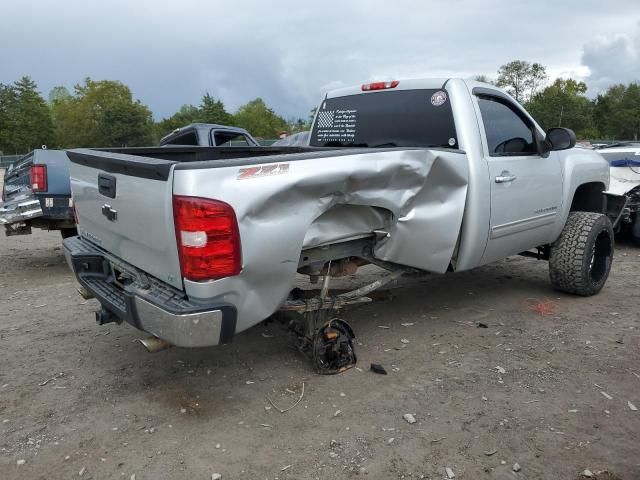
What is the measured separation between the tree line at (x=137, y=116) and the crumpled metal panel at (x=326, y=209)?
49.8 m

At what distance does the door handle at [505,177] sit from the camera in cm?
430

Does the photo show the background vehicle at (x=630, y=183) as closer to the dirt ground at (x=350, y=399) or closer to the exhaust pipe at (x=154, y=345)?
the dirt ground at (x=350, y=399)

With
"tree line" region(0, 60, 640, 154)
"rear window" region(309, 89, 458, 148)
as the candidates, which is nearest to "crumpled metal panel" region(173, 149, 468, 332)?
"rear window" region(309, 89, 458, 148)

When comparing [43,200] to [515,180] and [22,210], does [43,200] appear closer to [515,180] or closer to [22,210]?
[22,210]

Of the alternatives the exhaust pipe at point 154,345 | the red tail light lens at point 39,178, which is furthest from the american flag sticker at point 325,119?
the red tail light lens at point 39,178

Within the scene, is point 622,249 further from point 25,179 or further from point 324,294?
point 25,179

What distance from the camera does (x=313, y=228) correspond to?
3320 millimetres

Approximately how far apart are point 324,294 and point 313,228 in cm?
53

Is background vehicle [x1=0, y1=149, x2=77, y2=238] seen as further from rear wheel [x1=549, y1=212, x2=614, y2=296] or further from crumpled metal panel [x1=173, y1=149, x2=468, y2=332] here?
rear wheel [x1=549, y1=212, x2=614, y2=296]

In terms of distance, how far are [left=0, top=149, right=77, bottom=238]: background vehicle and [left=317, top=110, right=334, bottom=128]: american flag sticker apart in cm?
336

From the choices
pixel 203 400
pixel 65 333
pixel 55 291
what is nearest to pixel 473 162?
pixel 203 400

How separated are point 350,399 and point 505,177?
7.18 feet

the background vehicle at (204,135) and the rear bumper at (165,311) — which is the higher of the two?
the background vehicle at (204,135)

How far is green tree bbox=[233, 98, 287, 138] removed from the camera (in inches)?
3055
